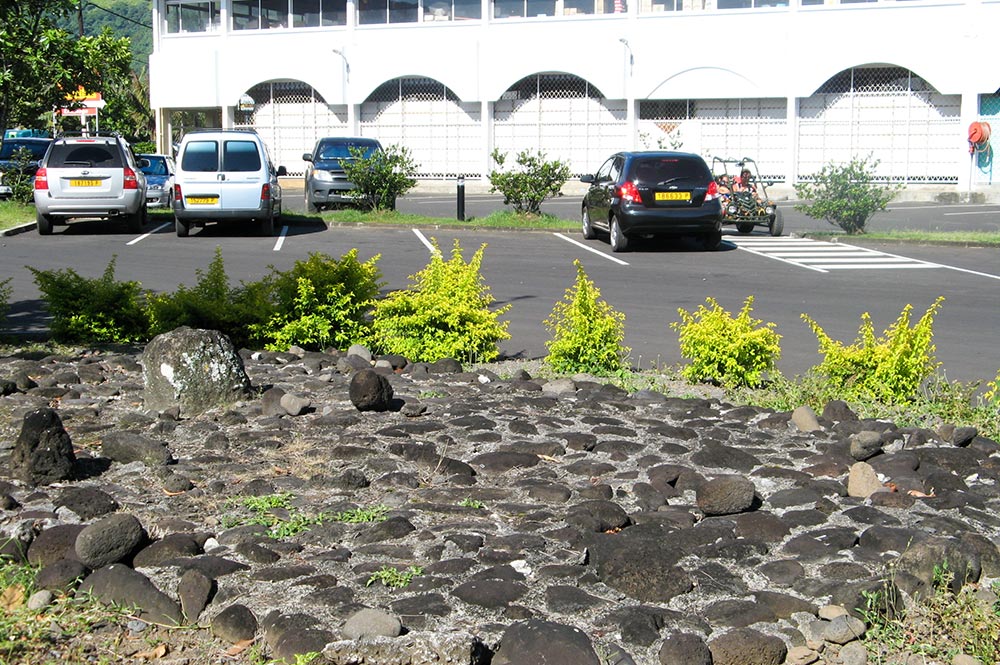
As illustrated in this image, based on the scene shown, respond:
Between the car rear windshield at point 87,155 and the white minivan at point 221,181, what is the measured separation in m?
1.84

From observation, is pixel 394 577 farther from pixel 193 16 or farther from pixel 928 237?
pixel 193 16

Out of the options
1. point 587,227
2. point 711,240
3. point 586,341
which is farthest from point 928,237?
point 586,341

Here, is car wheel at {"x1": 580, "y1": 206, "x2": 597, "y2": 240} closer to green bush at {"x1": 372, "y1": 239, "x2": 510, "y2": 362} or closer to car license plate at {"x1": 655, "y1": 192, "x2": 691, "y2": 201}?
car license plate at {"x1": 655, "y1": 192, "x2": 691, "y2": 201}

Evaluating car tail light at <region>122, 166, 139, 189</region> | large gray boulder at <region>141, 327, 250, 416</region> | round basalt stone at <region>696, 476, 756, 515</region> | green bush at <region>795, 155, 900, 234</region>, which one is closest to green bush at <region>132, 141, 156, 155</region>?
car tail light at <region>122, 166, 139, 189</region>

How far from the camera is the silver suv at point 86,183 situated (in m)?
23.7

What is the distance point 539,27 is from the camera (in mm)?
40250

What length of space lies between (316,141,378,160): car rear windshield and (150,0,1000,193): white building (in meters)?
12.7

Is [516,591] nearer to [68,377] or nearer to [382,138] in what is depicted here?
[68,377]

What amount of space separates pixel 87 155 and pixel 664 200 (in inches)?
475

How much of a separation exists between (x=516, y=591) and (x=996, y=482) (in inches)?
120

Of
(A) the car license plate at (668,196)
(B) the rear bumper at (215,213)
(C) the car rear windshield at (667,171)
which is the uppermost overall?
(C) the car rear windshield at (667,171)

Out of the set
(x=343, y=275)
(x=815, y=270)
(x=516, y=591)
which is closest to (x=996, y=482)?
(x=516, y=591)

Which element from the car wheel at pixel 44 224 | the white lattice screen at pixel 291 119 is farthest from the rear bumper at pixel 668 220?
the white lattice screen at pixel 291 119

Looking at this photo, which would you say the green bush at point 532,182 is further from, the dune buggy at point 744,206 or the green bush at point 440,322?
the green bush at point 440,322
